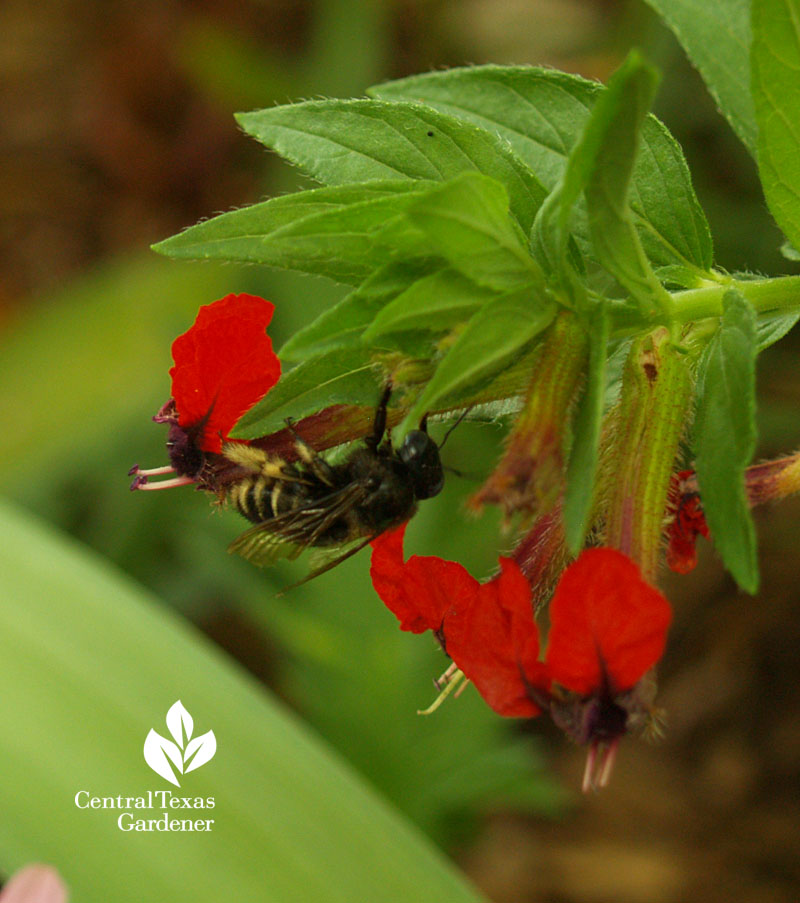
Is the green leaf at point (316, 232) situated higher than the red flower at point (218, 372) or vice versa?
the green leaf at point (316, 232)

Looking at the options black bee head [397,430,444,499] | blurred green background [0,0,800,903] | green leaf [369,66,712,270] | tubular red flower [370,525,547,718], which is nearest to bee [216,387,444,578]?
black bee head [397,430,444,499]

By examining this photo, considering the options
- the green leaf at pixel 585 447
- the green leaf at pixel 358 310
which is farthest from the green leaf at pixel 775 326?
the green leaf at pixel 358 310

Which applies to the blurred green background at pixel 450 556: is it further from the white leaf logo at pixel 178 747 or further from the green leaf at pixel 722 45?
the green leaf at pixel 722 45

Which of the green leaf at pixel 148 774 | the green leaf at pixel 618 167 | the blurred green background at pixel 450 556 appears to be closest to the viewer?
the green leaf at pixel 618 167

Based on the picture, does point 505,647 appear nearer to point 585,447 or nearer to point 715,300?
point 585,447

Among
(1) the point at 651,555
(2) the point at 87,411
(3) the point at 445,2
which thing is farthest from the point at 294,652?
(3) the point at 445,2

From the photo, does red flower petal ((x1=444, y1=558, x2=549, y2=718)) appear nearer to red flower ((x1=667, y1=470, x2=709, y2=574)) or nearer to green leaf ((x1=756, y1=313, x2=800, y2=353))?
red flower ((x1=667, y1=470, x2=709, y2=574))
